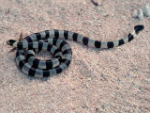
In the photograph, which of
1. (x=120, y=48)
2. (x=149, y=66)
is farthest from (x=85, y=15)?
(x=149, y=66)

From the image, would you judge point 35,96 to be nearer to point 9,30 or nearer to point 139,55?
point 9,30

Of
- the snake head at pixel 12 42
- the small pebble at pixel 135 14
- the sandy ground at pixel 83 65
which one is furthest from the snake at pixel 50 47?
the small pebble at pixel 135 14

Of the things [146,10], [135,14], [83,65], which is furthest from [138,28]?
[83,65]

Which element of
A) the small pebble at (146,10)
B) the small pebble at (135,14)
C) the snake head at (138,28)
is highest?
the small pebble at (146,10)

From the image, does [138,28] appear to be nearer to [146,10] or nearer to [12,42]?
[146,10]

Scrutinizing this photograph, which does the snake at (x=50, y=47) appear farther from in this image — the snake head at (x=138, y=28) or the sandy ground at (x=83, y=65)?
the sandy ground at (x=83, y=65)

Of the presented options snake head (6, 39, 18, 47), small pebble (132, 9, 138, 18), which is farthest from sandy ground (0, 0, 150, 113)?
snake head (6, 39, 18, 47)

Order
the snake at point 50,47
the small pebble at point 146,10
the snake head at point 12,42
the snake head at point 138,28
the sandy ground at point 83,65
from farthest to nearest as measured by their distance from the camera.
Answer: the small pebble at point 146,10 → the snake head at point 138,28 → the snake head at point 12,42 → the snake at point 50,47 → the sandy ground at point 83,65
